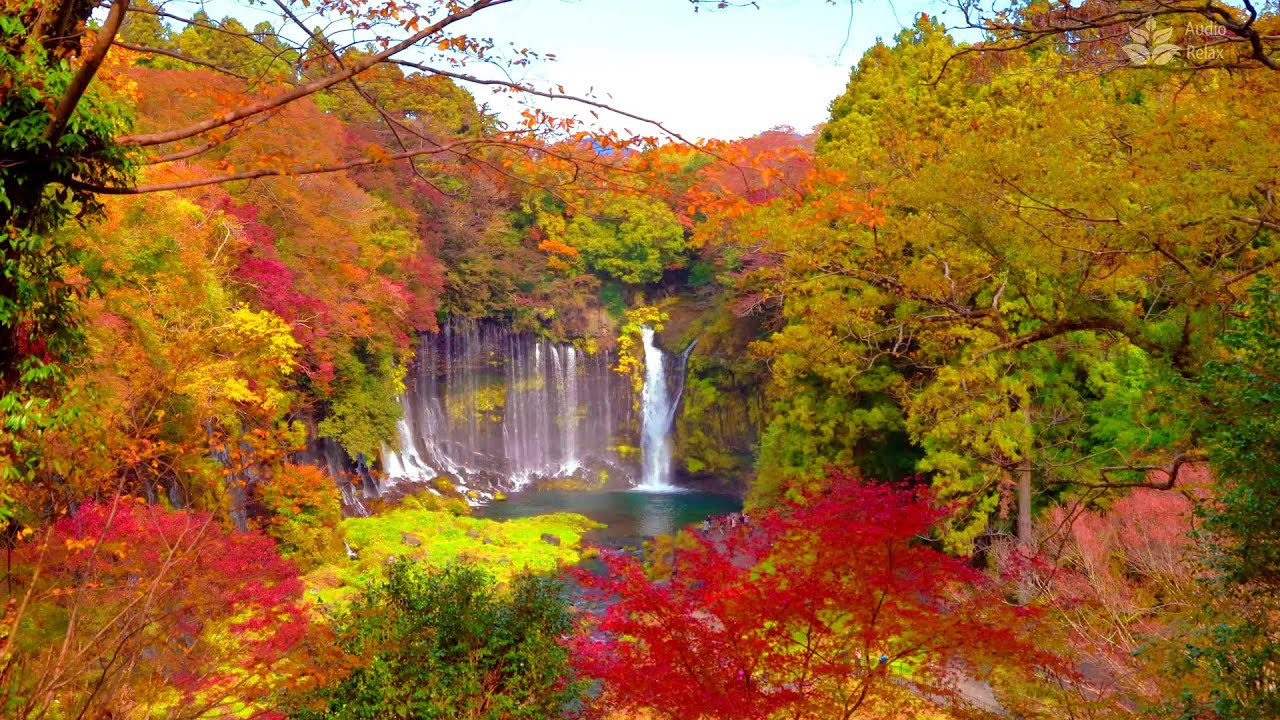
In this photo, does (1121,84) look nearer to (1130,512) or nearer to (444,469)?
(1130,512)

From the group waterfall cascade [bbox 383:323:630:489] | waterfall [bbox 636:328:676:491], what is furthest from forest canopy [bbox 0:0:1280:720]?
waterfall [bbox 636:328:676:491]

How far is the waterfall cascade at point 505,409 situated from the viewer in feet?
95.2

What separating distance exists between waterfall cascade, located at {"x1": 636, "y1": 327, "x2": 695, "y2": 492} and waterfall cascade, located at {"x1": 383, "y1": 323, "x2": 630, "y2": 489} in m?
0.97

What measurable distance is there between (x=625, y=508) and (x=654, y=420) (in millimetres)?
5288

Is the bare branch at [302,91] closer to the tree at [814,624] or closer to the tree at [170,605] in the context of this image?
the tree at [170,605]

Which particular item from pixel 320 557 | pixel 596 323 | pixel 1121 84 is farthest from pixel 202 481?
pixel 596 323

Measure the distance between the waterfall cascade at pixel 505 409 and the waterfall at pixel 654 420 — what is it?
0.97 meters

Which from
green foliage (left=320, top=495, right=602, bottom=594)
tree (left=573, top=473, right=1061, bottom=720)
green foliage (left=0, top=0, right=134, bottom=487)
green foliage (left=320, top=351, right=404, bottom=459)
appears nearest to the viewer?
green foliage (left=0, top=0, right=134, bottom=487)

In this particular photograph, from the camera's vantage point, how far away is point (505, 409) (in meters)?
31.1

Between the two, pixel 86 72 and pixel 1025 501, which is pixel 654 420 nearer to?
pixel 1025 501

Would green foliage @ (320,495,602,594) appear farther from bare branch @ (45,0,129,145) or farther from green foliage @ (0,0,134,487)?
bare branch @ (45,0,129,145)

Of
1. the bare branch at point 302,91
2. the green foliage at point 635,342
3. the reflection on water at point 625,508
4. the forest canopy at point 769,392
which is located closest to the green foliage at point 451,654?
the forest canopy at point 769,392

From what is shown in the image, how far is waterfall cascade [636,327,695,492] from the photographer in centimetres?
3122

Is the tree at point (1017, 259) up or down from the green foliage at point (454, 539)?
up
